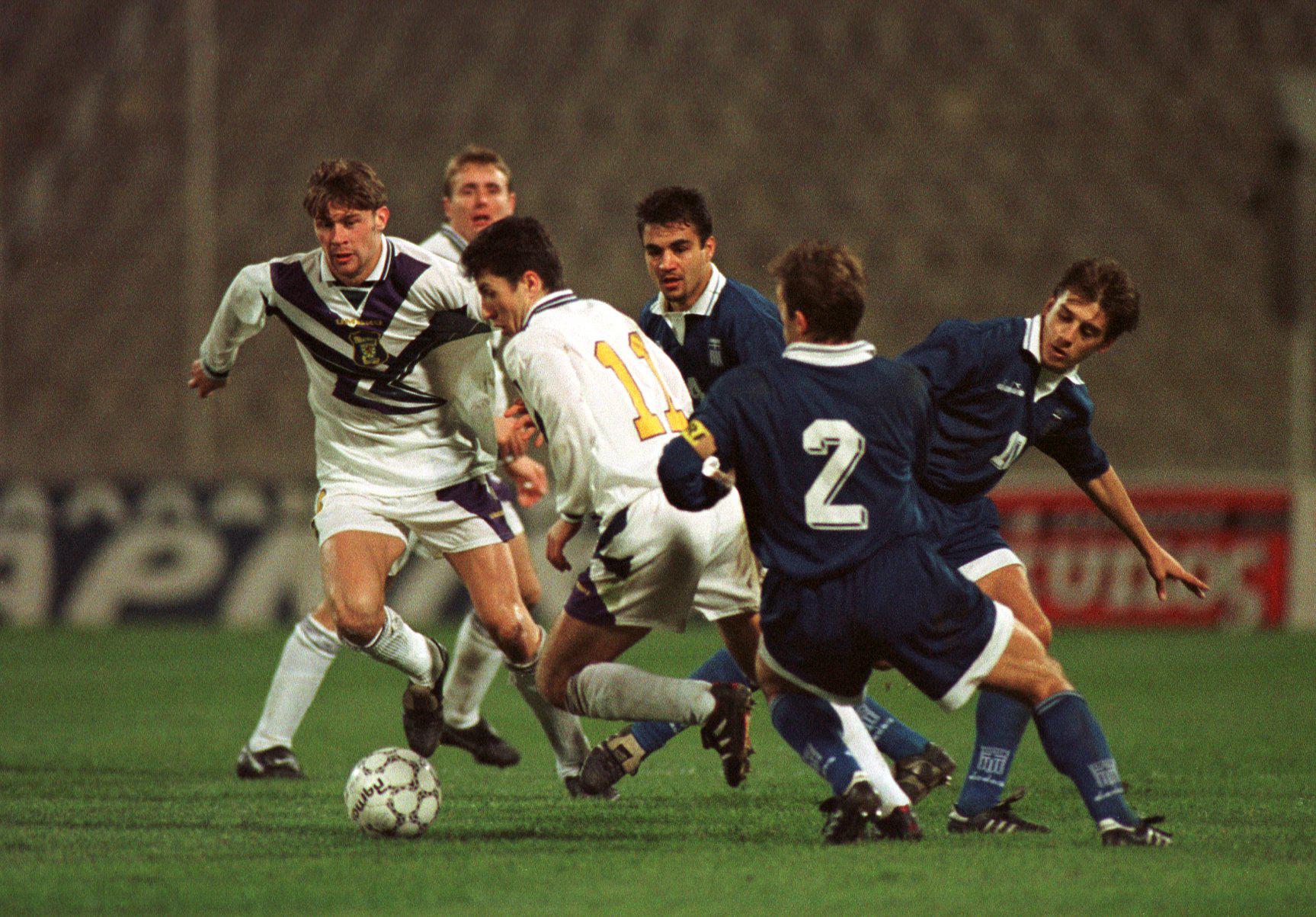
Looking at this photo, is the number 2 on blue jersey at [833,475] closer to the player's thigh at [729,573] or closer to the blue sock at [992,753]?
the player's thigh at [729,573]

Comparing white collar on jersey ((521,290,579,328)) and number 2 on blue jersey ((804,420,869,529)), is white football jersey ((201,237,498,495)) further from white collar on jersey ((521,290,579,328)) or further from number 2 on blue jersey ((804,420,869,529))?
number 2 on blue jersey ((804,420,869,529))

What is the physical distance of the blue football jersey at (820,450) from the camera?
4176mm

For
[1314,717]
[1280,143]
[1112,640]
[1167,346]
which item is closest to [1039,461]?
[1167,346]

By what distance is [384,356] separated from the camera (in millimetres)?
5586

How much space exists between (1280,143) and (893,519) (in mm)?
16465

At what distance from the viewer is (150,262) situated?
1952cm

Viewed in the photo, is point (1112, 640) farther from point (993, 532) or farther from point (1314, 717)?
point (993, 532)

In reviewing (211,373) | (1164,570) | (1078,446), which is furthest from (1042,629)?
(211,373)

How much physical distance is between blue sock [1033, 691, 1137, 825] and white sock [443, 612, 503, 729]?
2716 mm

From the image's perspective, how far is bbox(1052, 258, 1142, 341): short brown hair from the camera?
4652 millimetres

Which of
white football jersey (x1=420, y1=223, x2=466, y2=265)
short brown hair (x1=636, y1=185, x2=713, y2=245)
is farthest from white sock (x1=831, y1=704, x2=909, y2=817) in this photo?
white football jersey (x1=420, y1=223, x2=466, y2=265)

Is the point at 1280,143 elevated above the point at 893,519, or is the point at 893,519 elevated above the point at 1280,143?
the point at 1280,143

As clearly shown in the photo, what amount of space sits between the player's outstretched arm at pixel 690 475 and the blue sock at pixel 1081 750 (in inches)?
38.5

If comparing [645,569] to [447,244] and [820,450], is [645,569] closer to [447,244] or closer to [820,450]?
[820,450]
